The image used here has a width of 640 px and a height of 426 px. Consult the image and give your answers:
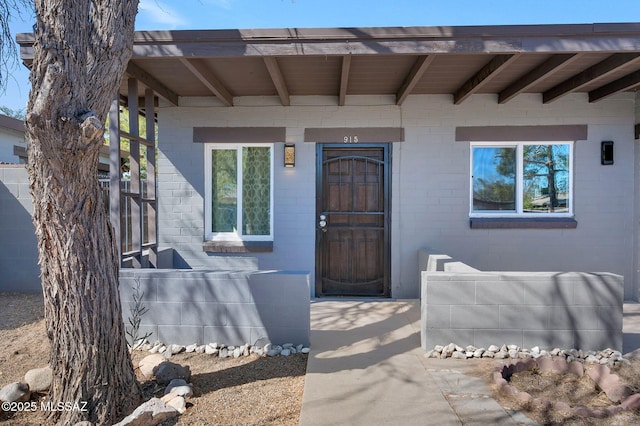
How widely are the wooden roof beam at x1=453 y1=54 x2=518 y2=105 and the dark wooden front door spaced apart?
4.13ft

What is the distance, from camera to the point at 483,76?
5.15 m

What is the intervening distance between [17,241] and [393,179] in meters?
5.73

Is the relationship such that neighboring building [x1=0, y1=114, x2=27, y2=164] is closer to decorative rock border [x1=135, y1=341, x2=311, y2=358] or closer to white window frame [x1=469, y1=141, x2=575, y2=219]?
decorative rock border [x1=135, y1=341, x2=311, y2=358]

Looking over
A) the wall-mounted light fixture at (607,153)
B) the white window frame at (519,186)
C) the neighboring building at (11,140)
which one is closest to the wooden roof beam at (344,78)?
the white window frame at (519,186)

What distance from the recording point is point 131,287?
429 cm

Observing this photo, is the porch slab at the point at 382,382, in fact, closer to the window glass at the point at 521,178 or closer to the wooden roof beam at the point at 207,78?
the window glass at the point at 521,178

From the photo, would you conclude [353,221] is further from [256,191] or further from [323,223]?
[256,191]

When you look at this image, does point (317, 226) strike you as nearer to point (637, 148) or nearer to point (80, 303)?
point (80, 303)

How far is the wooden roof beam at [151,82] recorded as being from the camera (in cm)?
499

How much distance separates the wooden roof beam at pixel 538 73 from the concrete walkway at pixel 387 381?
298 cm

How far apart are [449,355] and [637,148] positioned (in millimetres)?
4532

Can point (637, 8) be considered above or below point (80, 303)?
above

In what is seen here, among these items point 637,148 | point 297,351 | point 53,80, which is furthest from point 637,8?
point 53,80

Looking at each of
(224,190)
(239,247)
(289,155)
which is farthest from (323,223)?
(224,190)
